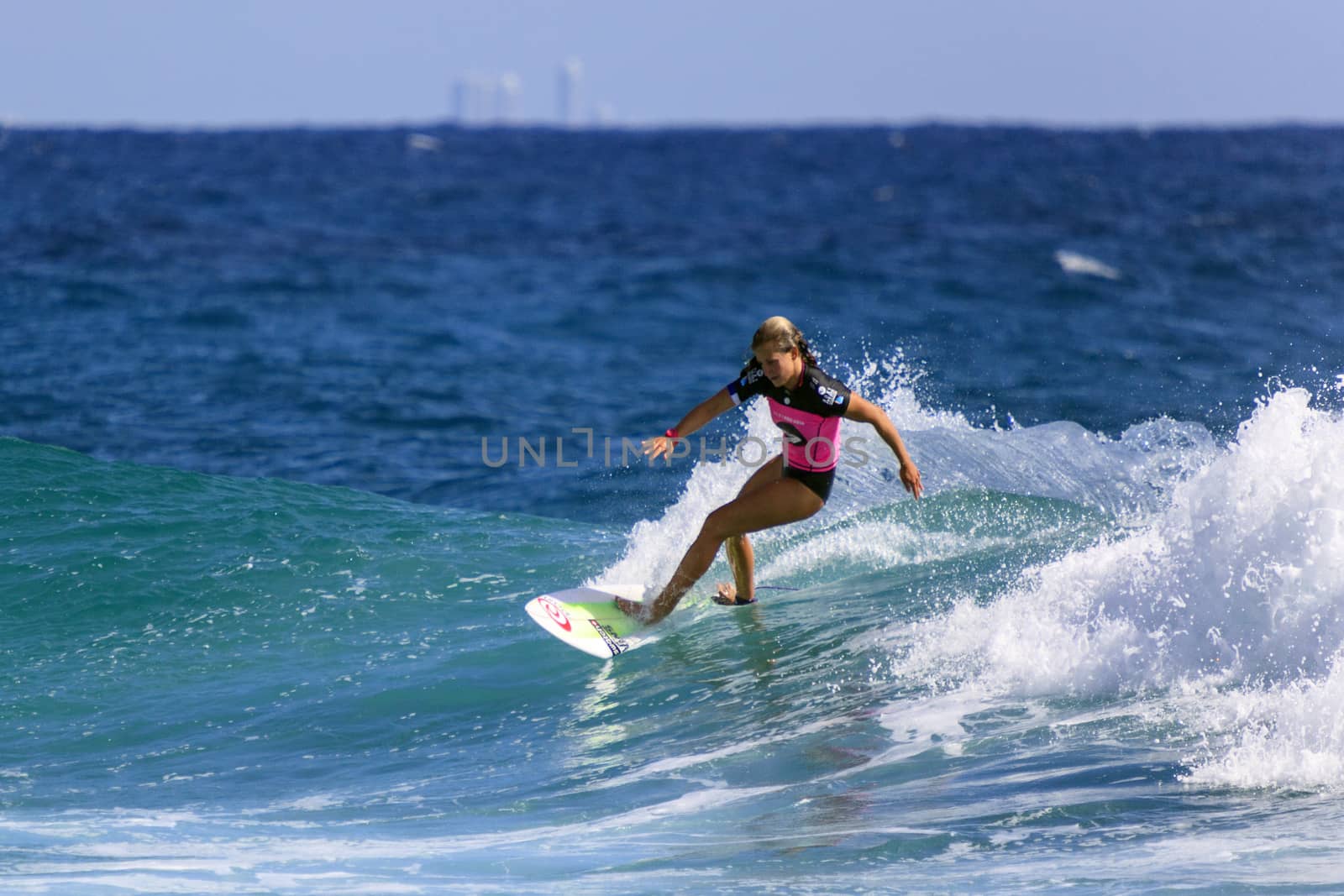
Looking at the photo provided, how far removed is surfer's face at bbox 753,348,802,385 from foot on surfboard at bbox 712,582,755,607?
1613 mm

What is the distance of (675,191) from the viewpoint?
53188mm

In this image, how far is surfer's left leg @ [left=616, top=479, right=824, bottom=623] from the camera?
282 inches

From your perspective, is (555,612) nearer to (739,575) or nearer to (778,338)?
(739,575)

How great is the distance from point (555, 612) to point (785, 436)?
5.51 ft

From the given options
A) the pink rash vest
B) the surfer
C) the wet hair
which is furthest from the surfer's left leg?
the wet hair

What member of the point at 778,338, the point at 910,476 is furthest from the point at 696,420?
the point at 910,476

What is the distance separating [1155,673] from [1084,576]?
673 mm

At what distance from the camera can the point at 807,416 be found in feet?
22.9

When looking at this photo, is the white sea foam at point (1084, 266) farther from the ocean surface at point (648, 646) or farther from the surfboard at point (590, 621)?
the surfboard at point (590, 621)

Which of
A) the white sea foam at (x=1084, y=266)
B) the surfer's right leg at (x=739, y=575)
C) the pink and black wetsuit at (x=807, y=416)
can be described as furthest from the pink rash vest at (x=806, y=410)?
the white sea foam at (x=1084, y=266)

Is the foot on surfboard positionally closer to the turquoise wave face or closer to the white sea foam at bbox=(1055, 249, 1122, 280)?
the turquoise wave face

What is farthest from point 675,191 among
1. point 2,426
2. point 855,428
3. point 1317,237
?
point 855,428

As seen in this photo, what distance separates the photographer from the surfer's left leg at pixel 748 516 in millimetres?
7152

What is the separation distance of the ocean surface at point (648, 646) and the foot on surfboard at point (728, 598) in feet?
0.39
